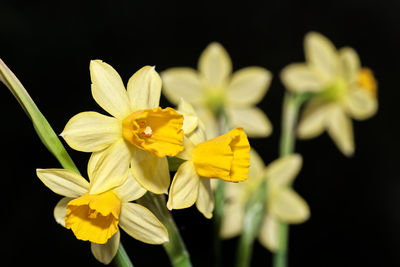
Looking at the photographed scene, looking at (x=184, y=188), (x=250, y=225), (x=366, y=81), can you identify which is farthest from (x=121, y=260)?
(x=366, y=81)

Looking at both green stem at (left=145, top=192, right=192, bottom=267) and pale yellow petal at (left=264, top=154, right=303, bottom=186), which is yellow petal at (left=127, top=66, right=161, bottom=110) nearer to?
green stem at (left=145, top=192, right=192, bottom=267)

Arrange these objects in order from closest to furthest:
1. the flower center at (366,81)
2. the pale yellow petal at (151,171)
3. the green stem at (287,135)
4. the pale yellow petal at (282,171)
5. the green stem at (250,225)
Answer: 1. the pale yellow petal at (151,171)
2. the green stem at (250,225)
3. the green stem at (287,135)
4. the pale yellow petal at (282,171)
5. the flower center at (366,81)

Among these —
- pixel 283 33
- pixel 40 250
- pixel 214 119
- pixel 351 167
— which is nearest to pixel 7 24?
pixel 40 250

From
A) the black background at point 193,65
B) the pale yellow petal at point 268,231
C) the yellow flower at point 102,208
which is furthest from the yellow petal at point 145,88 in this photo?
the black background at point 193,65

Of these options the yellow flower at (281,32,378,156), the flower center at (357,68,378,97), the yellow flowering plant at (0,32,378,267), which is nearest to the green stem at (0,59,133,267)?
the yellow flowering plant at (0,32,378,267)

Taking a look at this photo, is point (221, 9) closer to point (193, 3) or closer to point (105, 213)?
point (193, 3)

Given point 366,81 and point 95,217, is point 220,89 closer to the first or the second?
point 366,81

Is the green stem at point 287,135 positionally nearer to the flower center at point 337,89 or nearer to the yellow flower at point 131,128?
the flower center at point 337,89
